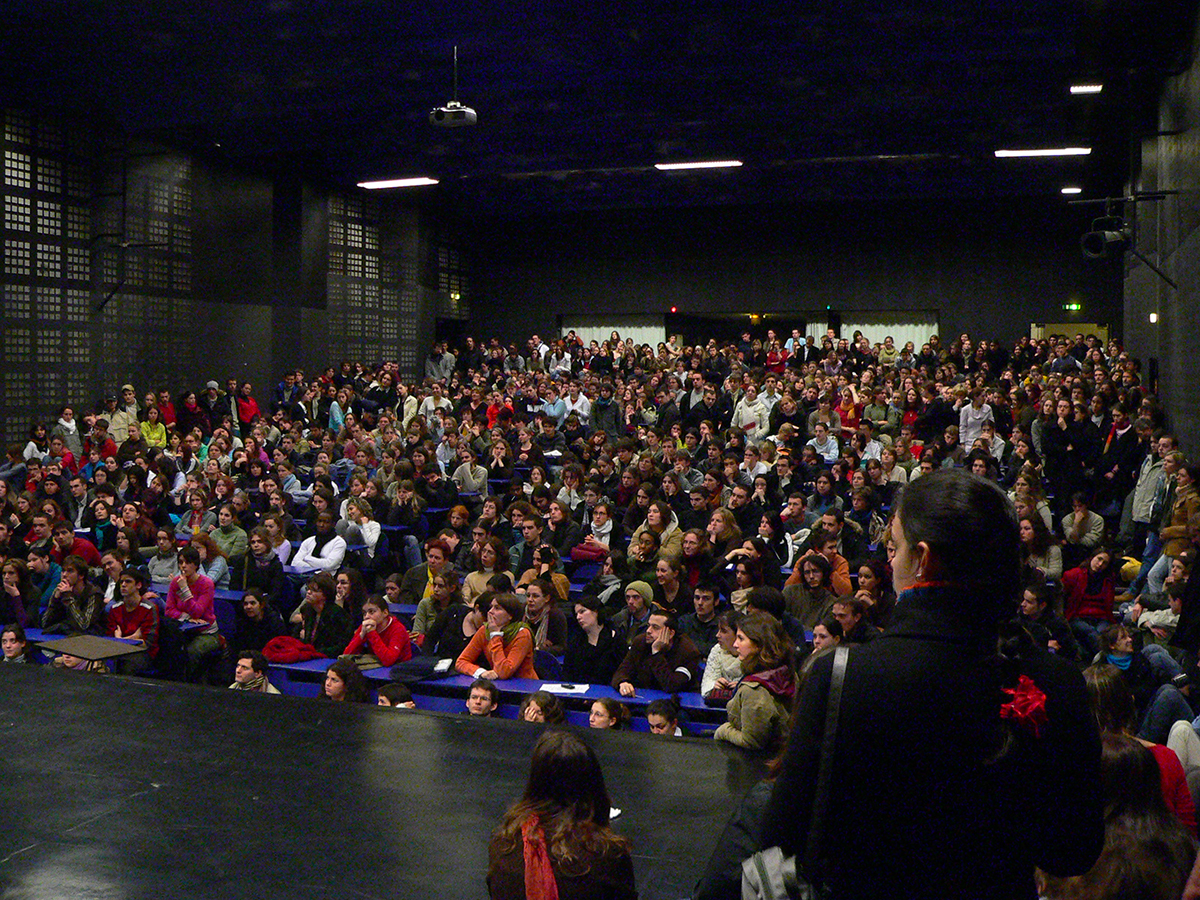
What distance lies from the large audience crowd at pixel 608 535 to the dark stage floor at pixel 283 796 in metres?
0.57

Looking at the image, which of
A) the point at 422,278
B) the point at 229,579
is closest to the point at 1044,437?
the point at 229,579

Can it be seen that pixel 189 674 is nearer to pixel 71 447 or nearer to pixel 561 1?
pixel 561 1

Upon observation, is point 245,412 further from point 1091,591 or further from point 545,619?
point 1091,591

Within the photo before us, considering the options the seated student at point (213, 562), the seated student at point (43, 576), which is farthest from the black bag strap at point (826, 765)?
the seated student at point (43, 576)

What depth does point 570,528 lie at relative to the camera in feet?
31.8

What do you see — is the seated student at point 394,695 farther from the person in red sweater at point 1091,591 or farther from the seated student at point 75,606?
the person in red sweater at point 1091,591

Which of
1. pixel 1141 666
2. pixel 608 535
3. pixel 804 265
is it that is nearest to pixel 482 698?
pixel 1141 666

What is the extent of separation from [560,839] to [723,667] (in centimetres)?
328

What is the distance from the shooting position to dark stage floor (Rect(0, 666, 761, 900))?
11.9 ft

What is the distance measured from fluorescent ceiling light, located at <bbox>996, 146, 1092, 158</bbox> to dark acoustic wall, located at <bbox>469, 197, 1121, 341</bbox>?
648cm

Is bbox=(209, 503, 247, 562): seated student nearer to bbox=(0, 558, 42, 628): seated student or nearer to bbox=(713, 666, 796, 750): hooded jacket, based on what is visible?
bbox=(0, 558, 42, 628): seated student

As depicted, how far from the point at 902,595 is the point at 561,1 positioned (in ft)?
31.6

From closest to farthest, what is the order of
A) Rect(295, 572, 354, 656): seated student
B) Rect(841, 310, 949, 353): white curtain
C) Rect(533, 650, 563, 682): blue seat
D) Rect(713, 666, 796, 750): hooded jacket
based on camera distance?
Rect(713, 666, 796, 750): hooded jacket
Rect(533, 650, 563, 682): blue seat
Rect(295, 572, 354, 656): seated student
Rect(841, 310, 949, 353): white curtain

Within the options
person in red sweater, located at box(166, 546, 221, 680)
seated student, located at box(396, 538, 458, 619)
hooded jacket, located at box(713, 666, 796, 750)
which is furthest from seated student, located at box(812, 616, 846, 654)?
person in red sweater, located at box(166, 546, 221, 680)
